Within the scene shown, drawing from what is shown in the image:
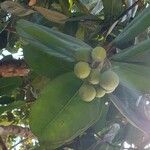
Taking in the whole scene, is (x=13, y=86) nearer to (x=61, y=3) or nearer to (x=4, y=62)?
(x=4, y=62)

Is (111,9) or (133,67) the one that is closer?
(133,67)

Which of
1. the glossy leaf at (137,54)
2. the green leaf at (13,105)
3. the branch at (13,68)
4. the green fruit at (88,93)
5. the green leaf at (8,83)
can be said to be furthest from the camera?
the branch at (13,68)

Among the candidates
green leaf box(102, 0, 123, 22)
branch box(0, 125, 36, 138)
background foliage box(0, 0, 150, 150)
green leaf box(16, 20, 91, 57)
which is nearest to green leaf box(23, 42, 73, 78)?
background foliage box(0, 0, 150, 150)

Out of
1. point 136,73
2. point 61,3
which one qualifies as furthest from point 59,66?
point 61,3

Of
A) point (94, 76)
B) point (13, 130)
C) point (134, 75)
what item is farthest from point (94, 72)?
point (13, 130)

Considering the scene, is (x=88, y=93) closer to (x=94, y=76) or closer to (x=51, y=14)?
(x=94, y=76)

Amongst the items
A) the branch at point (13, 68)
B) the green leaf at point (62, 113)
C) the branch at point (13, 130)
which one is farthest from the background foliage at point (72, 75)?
the branch at point (13, 130)

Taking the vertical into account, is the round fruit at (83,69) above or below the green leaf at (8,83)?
above

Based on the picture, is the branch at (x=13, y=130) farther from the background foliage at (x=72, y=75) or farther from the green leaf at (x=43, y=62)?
the green leaf at (x=43, y=62)
